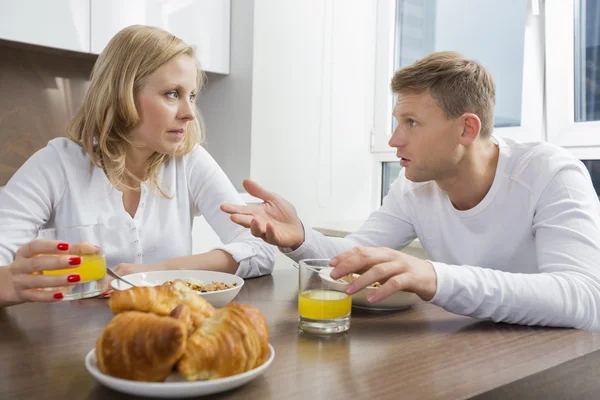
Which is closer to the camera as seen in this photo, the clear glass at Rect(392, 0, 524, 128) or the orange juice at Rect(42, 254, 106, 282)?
the orange juice at Rect(42, 254, 106, 282)

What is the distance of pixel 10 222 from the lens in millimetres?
1293

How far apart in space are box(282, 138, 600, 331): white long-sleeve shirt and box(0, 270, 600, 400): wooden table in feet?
0.15

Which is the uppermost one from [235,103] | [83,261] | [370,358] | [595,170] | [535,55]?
[535,55]

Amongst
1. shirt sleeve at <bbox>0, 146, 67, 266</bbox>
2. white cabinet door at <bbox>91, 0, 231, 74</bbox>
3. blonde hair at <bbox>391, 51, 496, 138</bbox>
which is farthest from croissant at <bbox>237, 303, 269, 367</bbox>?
white cabinet door at <bbox>91, 0, 231, 74</bbox>

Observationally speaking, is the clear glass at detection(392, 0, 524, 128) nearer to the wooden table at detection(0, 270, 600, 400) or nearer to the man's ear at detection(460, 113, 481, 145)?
the man's ear at detection(460, 113, 481, 145)

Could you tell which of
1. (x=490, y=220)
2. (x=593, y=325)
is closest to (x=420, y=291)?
(x=593, y=325)

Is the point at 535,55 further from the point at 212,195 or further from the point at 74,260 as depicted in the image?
the point at 74,260

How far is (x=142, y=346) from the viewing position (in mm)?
522

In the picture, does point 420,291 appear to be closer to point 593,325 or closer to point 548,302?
point 548,302

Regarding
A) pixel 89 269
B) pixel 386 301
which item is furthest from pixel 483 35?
pixel 89 269

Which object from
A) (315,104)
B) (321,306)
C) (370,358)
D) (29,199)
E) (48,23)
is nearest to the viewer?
(370,358)

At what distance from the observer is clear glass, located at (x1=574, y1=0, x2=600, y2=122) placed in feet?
A: 7.86

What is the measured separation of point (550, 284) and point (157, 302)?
70cm

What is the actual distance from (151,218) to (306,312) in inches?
33.2
